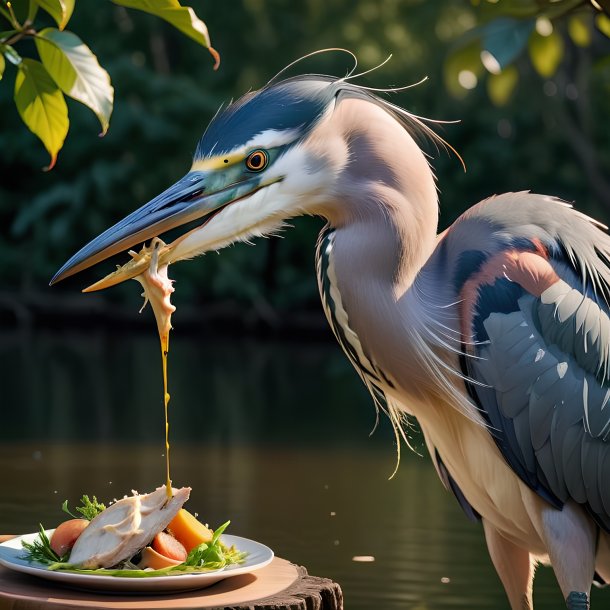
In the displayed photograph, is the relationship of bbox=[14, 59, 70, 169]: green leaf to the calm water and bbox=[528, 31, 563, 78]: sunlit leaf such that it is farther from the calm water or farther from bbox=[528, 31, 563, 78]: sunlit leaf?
the calm water

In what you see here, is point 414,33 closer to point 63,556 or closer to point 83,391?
point 83,391

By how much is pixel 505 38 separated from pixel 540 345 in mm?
1159

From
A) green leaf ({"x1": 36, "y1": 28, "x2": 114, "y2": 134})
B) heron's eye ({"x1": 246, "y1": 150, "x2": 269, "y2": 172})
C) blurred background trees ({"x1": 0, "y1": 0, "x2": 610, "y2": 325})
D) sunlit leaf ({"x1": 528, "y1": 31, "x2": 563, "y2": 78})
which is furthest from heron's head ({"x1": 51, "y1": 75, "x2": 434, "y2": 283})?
blurred background trees ({"x1": 0, "y1": 0, "x2": 610, "y2": 325})

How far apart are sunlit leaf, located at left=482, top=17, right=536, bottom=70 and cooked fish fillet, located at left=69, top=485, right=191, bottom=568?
1.11 m

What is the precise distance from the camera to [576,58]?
15219 millimetres

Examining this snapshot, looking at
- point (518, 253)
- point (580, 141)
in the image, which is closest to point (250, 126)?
point (518, 253)

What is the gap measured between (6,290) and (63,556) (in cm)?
1811

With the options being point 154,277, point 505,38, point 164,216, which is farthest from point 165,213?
point 505,38

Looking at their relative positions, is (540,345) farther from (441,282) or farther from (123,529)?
(123,529)

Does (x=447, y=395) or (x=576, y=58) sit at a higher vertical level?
(x=576, y=58)

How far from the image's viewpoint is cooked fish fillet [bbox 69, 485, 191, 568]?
2641 mm

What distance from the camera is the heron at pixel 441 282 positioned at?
304 cm

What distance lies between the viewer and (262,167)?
3.04 metres

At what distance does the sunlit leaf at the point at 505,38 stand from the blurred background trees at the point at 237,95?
1698cm
